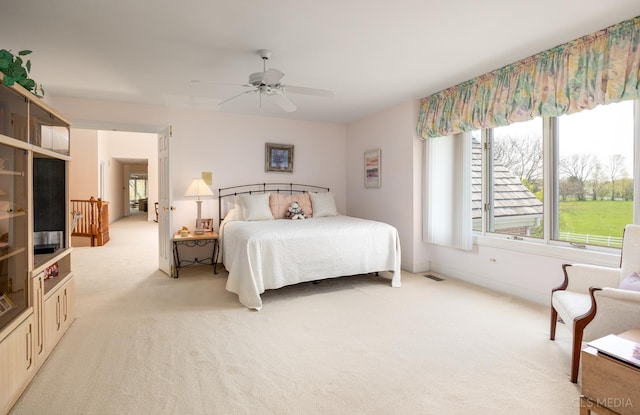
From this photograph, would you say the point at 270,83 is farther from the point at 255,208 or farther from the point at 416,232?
the point at 416,232

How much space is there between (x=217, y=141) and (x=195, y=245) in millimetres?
1709

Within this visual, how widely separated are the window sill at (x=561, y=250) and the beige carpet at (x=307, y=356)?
574mm

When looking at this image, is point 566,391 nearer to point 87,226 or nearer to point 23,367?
point 23,367

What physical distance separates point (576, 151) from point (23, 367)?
4.78 meters

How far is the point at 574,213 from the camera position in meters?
3.32

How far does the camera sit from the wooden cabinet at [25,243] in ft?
6.27

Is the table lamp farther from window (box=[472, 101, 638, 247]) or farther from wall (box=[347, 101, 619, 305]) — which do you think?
window (box=[472, 101, 638, 247])

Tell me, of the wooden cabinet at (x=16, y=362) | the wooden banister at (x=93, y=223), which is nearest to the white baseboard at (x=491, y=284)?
the wooden cabinet at (x=16, y=362)

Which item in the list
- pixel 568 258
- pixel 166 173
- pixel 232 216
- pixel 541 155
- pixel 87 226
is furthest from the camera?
pixel 87 226

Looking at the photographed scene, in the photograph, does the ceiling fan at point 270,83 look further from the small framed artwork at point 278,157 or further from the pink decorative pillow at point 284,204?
the small framed artwork at point 278,157

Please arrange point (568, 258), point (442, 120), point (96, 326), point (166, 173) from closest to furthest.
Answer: point (96, 326), point (568, 258), point (442, 120), point (166, 173)

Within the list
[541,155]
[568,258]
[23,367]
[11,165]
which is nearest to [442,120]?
[541,155]

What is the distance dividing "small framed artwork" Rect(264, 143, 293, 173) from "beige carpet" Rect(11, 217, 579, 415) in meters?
2.47

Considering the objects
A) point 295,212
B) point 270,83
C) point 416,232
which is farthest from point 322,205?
point 270,83
